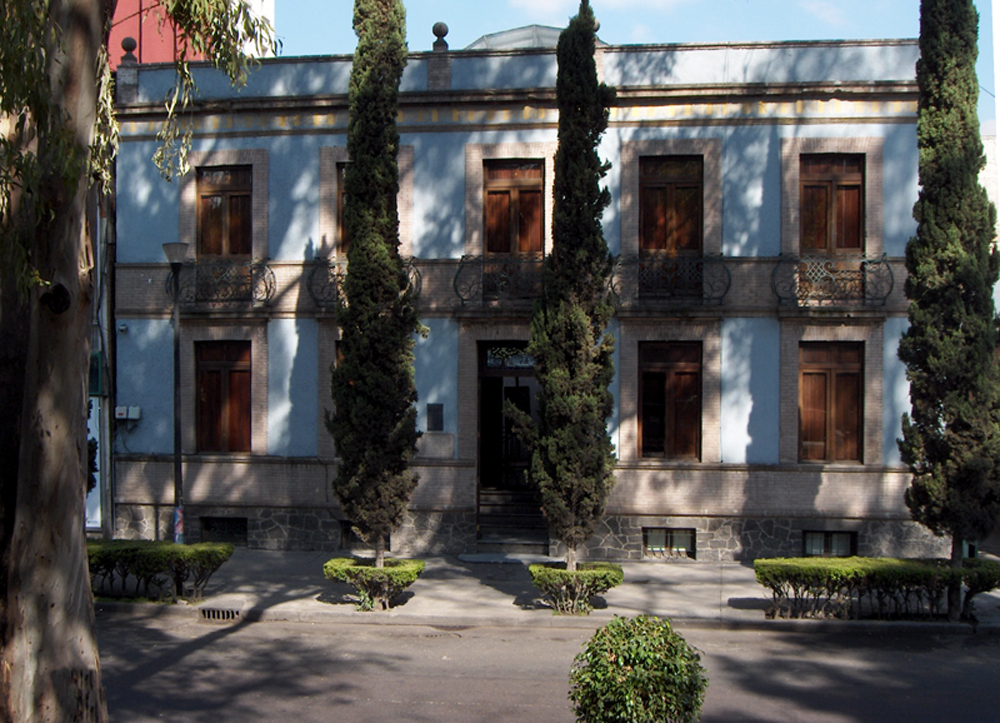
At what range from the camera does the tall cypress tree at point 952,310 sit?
12.5 m

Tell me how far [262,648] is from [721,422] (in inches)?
345

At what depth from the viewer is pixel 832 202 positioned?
1644 cm

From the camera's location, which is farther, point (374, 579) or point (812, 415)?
point (812, 415)

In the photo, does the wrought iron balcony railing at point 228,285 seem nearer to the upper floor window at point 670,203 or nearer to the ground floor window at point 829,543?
the upper floor window at point 670,203

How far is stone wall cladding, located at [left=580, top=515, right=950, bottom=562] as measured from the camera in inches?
635

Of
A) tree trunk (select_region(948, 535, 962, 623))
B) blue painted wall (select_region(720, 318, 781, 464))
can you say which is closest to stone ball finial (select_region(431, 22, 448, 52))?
blue painted wall (select_region(720, 318, 781, 464))

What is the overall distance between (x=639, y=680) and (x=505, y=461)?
12652 millimetres

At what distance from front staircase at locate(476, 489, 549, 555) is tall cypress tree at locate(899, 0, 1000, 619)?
21.1 feet

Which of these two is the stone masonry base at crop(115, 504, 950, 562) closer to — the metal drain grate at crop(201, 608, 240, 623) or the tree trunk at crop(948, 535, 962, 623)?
the tree trunk at crop(948, 535, 962, 623)

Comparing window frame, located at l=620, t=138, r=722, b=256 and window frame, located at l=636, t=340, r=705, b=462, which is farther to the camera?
window frame, located at l=636, t=340, r=705, b=462

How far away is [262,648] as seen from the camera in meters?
11.2

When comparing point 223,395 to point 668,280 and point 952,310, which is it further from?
point 952,310

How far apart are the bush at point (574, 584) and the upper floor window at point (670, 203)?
6.41m

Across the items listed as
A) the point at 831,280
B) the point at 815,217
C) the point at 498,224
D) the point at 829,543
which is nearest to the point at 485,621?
the point at 829,543
